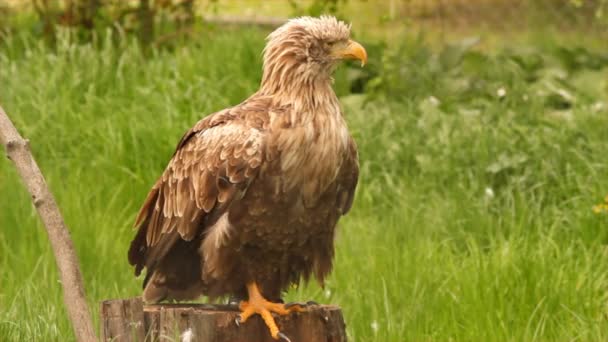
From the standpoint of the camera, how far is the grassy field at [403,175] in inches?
236

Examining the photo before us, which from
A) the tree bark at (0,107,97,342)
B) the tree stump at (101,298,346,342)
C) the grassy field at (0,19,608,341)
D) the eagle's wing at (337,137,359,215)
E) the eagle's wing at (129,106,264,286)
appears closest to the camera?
the tree bark at (0,107,97,342)

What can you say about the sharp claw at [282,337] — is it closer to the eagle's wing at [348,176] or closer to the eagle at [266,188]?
the eagle at [266,188]

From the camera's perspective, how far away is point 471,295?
5984 millimetres

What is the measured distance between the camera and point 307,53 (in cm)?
489

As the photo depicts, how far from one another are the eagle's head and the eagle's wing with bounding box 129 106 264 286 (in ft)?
0.59

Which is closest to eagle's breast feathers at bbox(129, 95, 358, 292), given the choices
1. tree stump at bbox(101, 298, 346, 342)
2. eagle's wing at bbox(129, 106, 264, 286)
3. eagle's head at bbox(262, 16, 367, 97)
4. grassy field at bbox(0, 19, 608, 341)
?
eagle's wing at bbox(129, 106, 264, 286)

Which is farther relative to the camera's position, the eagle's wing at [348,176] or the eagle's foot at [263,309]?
the eagle's wing at [348,176]

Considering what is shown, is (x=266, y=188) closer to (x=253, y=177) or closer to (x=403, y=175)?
(x=253, y=177)

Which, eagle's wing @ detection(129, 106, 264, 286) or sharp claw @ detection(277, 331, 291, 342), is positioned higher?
eagle's wing @ detection(129, 106, 264, 286)

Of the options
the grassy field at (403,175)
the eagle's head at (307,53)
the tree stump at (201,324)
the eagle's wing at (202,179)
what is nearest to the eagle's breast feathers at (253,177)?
the eagle's wing at (202,179)

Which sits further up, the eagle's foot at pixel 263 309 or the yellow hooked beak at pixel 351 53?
the yellow hooked beak at pixel 351 53

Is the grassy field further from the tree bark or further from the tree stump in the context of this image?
the tree bark

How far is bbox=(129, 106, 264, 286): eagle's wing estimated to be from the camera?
4.75m

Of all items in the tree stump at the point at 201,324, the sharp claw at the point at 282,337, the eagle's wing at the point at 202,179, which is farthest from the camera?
the eagle's wing at the point at 202,179
